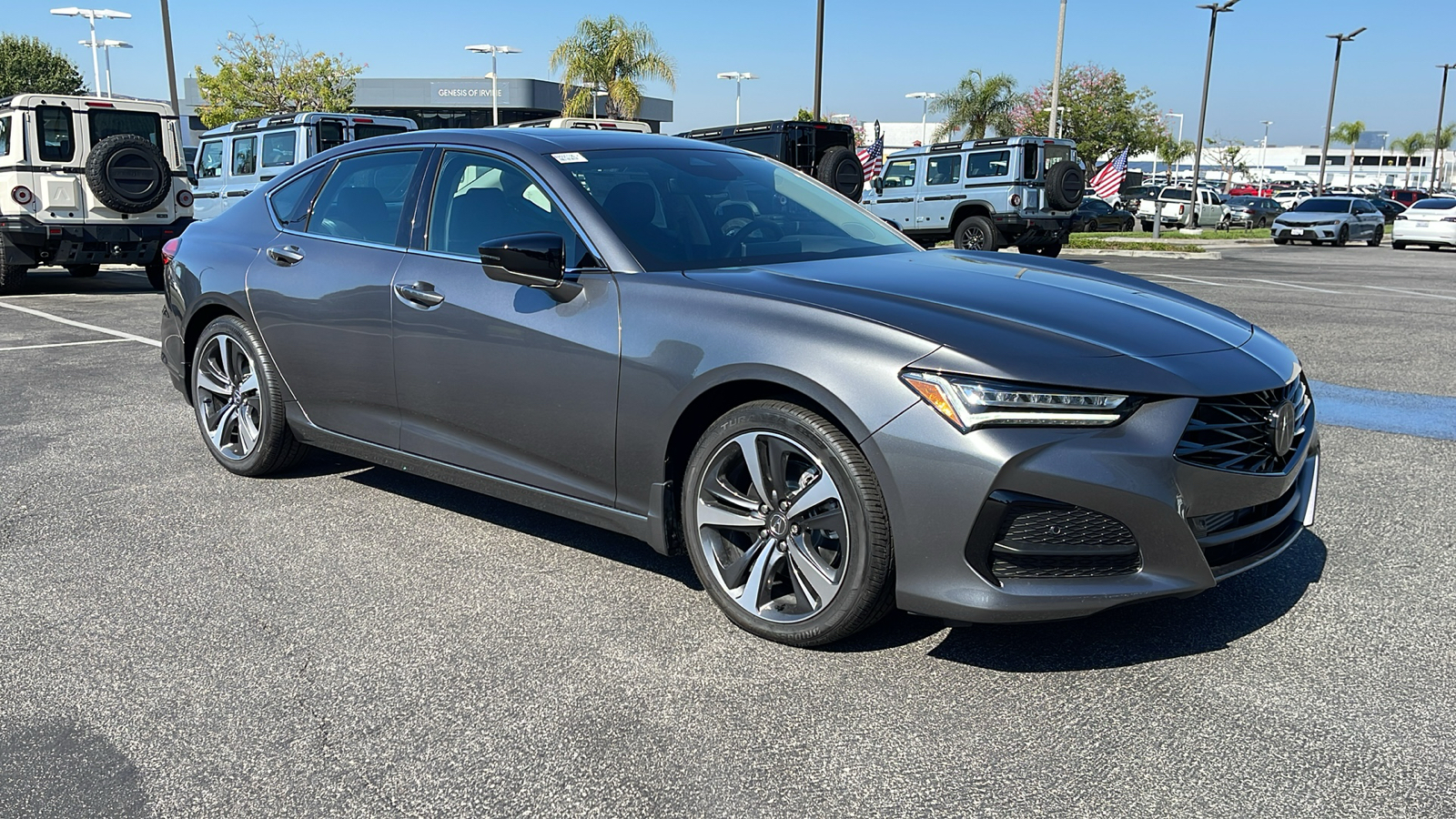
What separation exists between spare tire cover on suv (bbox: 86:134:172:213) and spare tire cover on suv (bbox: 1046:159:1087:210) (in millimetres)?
13434

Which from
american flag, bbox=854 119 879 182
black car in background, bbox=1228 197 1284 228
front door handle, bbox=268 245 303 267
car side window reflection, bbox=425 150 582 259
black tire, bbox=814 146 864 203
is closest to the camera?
car side window reflection, bbox=425 150 582 259

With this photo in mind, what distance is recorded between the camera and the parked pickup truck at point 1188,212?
3978 centimetres

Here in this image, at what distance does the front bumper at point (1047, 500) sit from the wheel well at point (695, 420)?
0.41 metres

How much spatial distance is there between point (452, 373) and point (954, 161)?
17.8m

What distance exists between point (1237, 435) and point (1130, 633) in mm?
690

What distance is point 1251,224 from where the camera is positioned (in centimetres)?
4541

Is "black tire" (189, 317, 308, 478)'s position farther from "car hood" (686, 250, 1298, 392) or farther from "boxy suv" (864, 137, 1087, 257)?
"boxy suv" (864, 137, 1087, 257)

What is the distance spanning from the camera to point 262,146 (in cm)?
1694

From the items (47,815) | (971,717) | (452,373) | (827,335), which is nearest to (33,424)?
(452,373)

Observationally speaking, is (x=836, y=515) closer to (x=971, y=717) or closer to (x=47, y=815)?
(x=971, y=717)

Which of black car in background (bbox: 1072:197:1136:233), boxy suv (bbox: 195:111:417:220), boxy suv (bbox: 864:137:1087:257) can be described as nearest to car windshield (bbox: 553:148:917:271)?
boxy suv (bbox: 195:111:417:220)

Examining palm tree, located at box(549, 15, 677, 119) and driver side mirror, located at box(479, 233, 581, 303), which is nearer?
driver side mirror, located at box(479, 233, 581, 303)

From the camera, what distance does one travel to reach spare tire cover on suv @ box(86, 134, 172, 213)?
13.5 m

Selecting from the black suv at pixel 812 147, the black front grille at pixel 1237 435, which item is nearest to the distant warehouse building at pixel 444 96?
the black suv at pixel 812 147
